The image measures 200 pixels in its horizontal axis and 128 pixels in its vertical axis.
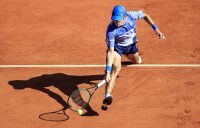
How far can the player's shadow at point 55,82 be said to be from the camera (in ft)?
43.7

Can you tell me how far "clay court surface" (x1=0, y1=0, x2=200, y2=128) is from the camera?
12086 mm

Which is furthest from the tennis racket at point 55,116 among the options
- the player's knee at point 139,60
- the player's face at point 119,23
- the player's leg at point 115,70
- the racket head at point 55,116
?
the player's knee at point 139,60

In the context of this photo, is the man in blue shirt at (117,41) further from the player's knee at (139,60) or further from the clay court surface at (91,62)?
the clay court surface at (91,62)

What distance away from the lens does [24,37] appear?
1612cm

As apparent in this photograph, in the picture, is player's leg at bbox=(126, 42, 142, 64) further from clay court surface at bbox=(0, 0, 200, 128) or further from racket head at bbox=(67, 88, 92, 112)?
racket head at bbox=(67, 88, 92, 112)

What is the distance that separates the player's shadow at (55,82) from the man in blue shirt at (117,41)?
3.79 ft

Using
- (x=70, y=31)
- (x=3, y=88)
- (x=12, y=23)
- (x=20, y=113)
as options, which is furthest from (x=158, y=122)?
(x=12, y=23)

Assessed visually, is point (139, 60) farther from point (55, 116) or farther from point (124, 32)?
point (55, 116)

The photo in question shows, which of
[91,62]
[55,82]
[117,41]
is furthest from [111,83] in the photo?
[91,62]

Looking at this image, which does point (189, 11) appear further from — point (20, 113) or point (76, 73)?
point (20, 113)

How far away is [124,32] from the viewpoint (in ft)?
41.6

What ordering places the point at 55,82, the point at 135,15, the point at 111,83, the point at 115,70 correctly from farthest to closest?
the point at 55,82, the point at 135,15, the point at 115,70, the point at 111,83

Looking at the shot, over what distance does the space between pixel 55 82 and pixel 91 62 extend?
4.50 ft

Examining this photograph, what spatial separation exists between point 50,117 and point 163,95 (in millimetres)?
2840
